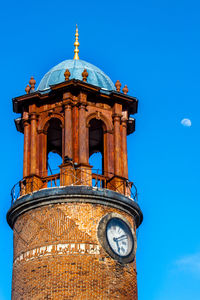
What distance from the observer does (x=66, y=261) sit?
133 ft

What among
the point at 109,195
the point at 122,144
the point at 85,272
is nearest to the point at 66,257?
the point at 85,272

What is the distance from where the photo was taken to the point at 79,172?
142ft

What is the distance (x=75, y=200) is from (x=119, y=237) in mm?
2765

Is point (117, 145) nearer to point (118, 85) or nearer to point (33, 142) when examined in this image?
point (118, 85)

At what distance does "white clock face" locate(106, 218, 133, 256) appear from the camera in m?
42.1

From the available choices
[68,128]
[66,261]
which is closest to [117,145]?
[68,128]

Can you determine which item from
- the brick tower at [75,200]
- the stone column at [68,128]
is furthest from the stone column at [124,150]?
the stone column at [68,128]

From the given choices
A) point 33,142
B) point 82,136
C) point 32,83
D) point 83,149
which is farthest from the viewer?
point 32,83

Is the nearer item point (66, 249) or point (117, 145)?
point (66, 249)

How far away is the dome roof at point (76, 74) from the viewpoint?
1858 inches

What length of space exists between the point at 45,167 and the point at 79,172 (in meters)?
2.89

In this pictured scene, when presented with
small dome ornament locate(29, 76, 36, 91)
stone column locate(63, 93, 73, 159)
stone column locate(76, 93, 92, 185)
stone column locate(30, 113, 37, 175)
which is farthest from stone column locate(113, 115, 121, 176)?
small dome ornament locate(29, 76, 36, 91)

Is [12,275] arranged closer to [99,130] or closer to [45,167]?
[45,167]

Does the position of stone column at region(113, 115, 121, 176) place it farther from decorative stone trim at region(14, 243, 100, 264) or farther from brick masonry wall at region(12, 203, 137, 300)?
decorative stone trim at region(14, 243, 100, 264)
